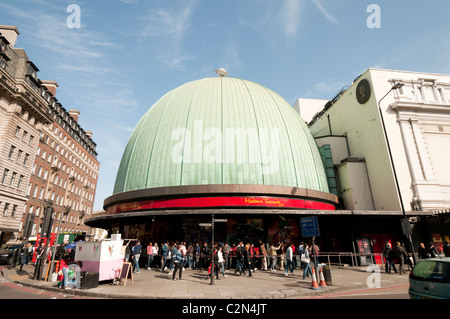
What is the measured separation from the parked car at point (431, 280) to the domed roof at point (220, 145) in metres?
14.0

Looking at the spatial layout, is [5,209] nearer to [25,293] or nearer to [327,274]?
[25,293]

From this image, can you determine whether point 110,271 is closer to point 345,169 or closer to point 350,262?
point 350,262

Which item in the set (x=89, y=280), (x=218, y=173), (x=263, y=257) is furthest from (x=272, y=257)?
(x=89, y=280)

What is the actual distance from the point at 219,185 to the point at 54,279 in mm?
11689

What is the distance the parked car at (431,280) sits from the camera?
5859mm

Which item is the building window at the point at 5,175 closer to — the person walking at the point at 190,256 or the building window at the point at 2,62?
the building window at the point at 2,62

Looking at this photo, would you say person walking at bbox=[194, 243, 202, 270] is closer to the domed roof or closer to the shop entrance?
the domed roof

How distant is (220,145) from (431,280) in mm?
17216

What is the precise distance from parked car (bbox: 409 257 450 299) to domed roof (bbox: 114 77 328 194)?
13951mm

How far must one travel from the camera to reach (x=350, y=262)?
20.4 meters

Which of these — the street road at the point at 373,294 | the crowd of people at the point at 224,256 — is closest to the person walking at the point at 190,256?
the crowd of people at the point at 224,256

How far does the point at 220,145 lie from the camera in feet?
71.7

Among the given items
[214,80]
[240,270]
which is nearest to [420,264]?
[240,270]

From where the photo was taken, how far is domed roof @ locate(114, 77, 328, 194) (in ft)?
68.6
